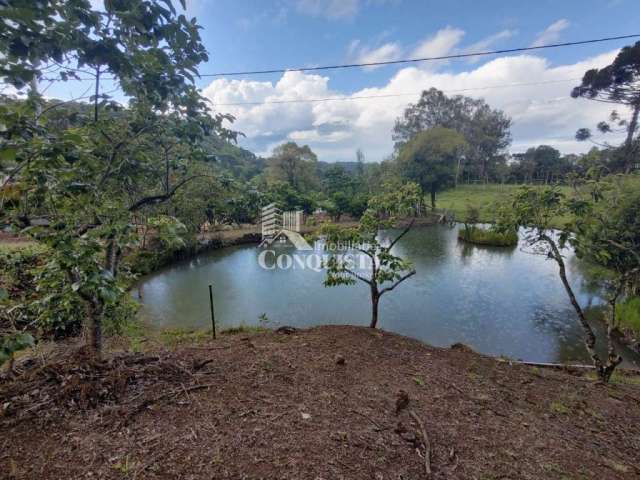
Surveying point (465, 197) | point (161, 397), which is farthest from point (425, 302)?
point (465, 197)

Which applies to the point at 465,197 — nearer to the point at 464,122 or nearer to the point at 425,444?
the point at 464,122

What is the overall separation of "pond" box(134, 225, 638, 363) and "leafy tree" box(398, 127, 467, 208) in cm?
1023

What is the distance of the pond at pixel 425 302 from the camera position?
5016 mm

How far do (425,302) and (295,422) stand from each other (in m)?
5.10

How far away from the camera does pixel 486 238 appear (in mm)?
11797

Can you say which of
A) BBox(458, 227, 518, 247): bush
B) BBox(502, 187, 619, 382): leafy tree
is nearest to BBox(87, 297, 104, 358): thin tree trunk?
BBox(502, 187, 619, 382): leafy tree

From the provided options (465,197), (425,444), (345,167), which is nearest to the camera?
(425,444)

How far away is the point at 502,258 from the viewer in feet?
32.5

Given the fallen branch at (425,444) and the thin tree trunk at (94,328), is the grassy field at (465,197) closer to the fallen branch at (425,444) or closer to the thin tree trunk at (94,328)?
the fallen branch at (425,444)

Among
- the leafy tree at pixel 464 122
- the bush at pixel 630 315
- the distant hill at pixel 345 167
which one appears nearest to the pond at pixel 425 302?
the bush at pixel 630 315

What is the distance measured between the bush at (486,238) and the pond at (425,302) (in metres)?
1.97

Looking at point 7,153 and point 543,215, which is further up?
point 7,153

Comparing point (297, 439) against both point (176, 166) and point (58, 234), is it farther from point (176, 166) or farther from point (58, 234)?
point (176, 166)

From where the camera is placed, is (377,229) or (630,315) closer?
(377,229)
